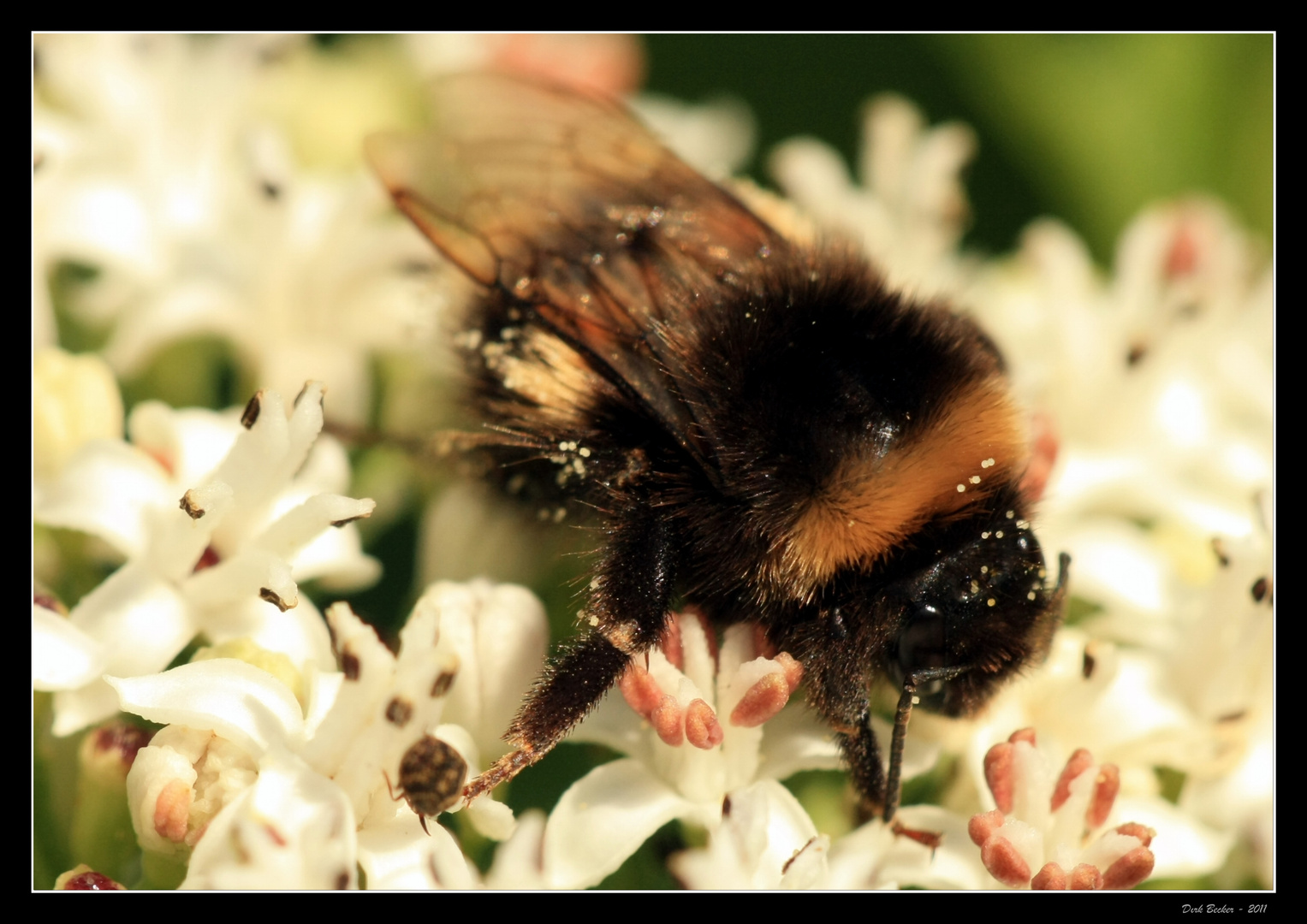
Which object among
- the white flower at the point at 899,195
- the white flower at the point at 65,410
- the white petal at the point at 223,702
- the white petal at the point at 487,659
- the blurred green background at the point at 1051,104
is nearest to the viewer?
the white petal at the point at 223,702

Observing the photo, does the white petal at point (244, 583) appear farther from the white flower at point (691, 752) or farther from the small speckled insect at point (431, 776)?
the white flower at point (691, 752)

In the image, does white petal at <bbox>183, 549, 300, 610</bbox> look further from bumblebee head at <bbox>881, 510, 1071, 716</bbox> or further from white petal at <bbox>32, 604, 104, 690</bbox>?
bumblebee head at <bbox>881, 510, 1071, 716</bbox>

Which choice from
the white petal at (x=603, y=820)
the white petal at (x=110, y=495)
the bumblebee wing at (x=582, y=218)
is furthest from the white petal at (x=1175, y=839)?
the white petal at (x=110, y=495)

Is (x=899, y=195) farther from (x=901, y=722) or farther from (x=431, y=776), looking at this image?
(x=431, y=776)

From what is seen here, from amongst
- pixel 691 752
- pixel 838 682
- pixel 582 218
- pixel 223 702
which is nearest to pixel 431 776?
pixel 223 702

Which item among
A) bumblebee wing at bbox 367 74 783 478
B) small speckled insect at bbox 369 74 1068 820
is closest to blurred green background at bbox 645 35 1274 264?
bumblebee wing at bbox 367 74 783 478
